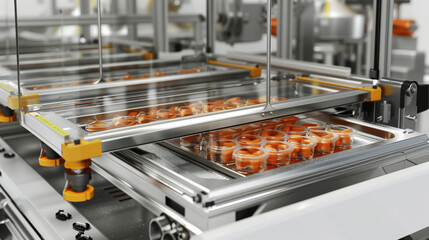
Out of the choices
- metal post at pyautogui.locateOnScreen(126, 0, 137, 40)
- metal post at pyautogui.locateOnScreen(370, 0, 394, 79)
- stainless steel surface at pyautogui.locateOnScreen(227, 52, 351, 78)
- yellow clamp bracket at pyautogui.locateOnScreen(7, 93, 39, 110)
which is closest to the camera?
yellow clamp bracket at pyautogui.locateOnScreen(7, 93, 39, 110)

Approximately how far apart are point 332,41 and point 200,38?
168cm

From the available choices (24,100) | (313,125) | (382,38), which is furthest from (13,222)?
(382,38)

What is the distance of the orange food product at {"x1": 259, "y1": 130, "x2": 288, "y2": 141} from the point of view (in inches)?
54.7

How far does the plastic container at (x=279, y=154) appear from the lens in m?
1.26

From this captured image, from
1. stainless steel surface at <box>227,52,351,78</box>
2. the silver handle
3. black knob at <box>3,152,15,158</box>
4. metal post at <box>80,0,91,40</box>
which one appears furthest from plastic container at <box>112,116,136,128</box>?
metal post at <box>80,0,91,40</box>

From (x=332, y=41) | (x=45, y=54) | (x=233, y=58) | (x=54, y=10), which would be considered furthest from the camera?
(x=332, y=41)

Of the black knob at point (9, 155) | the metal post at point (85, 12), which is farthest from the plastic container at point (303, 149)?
the metal post at point (85, 12)

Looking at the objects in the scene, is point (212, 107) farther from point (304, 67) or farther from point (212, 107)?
point (304, 67)

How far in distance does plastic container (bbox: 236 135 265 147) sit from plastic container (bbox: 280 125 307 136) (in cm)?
12

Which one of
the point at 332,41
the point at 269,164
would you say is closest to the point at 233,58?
the point at 269,164

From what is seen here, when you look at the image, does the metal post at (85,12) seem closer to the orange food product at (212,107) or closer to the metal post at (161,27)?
the metal post at (161,27)

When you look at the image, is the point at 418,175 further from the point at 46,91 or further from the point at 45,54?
the point at 45,54

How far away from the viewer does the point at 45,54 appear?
8.75 ft

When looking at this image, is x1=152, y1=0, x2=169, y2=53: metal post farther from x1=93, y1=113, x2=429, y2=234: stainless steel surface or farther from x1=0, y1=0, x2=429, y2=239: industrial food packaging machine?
x1=93, y1=113, x2=429, y2=234: stainless steel surface
